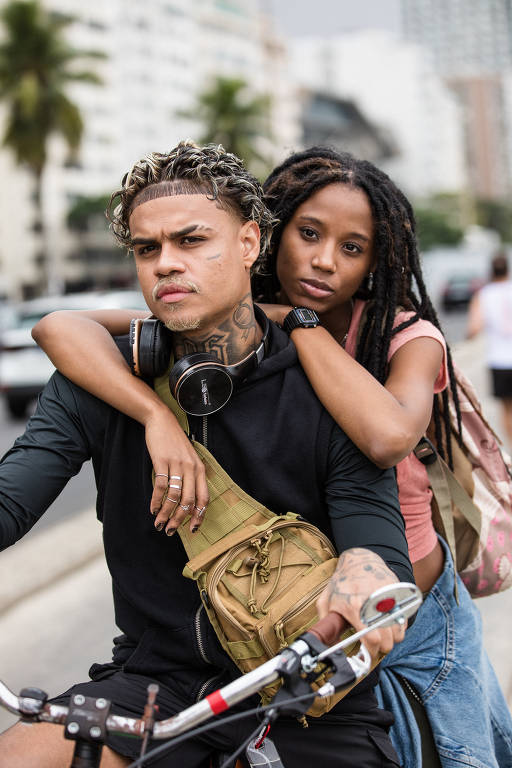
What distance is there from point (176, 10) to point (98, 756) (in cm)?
7288

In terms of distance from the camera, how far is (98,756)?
4.68 ft

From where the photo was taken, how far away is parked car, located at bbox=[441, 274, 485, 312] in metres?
33.0

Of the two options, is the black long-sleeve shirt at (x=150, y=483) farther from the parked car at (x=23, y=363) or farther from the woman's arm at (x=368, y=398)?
the parked car at (x=23, y=363)

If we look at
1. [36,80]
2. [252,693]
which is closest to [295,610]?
[252,693]

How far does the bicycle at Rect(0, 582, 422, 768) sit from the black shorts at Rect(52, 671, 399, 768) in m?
0.31

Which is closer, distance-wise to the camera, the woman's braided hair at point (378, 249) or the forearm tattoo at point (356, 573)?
the forearm tattoo at point (356, 573)

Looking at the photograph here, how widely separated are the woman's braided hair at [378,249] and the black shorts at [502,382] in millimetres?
5342

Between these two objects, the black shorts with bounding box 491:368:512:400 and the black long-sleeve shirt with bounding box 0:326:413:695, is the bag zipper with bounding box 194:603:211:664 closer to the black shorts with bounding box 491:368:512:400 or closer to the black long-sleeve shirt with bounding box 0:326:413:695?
the black long-sleeve shirt with bounding box 0:326:413:695

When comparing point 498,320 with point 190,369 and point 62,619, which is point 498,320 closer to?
point 62,619

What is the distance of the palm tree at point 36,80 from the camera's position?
3161 cm

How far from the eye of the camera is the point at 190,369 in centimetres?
180

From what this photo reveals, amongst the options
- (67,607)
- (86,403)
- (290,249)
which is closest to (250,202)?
(290,249)

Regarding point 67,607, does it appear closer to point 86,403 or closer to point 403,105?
point 86,403

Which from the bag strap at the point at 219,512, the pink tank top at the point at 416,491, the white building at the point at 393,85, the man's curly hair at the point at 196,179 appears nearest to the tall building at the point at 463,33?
the white building at the point at 393,85
